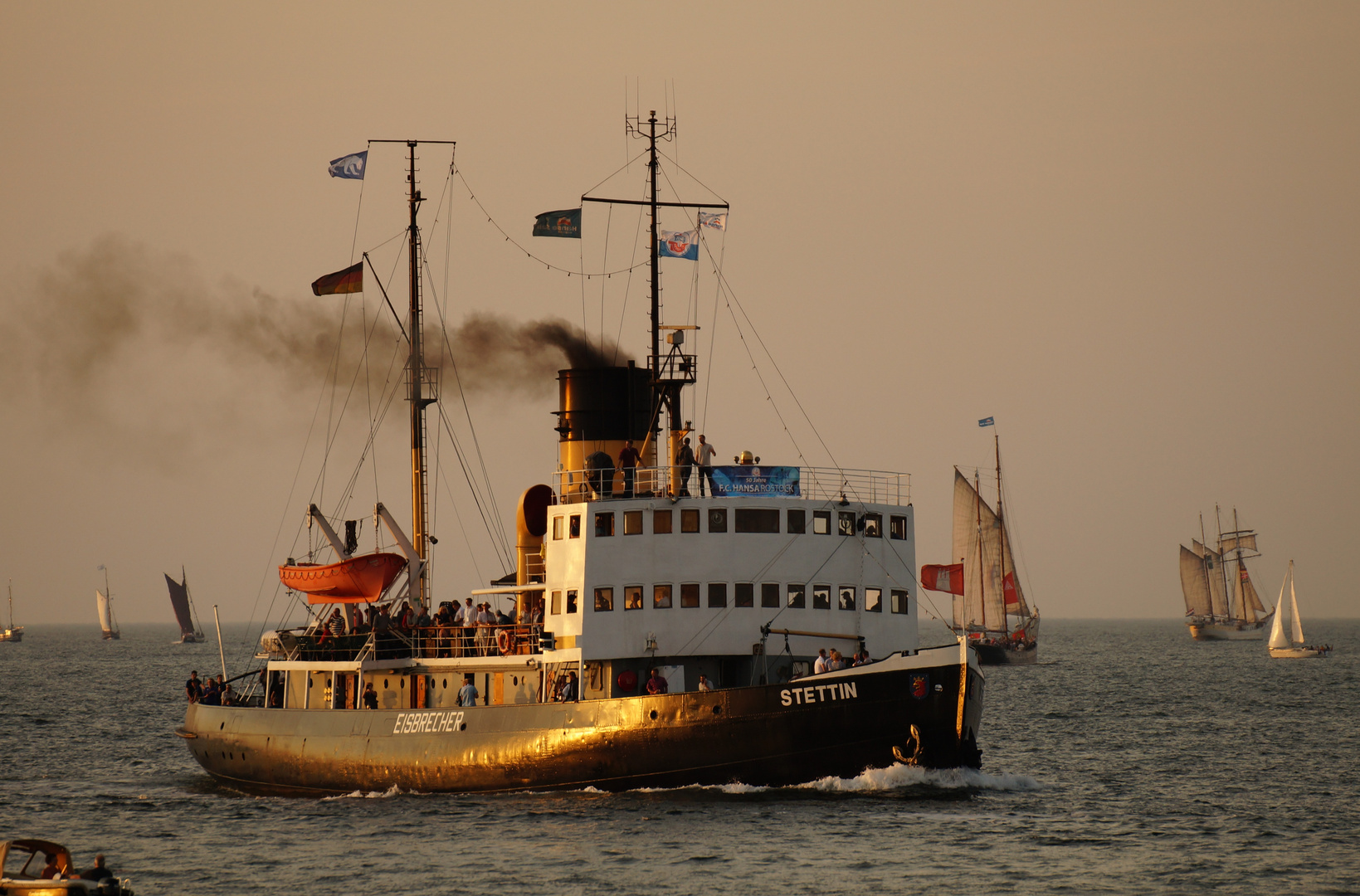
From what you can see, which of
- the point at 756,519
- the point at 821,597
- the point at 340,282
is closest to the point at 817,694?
the point at 821,597

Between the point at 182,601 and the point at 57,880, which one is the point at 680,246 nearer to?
the point at 57,880

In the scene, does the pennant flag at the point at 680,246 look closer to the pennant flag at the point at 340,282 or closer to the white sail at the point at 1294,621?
the pennant flag at the point at 340,282

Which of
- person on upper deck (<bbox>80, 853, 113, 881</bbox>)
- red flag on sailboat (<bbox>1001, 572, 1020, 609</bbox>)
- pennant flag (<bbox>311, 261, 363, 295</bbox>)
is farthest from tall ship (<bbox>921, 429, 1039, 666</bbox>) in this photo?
person on upper deck (<bbox>80, 853, 113, 881</bbox>)

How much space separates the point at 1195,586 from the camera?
629ft

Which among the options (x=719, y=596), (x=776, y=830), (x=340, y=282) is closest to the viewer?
(x=776, y=830)

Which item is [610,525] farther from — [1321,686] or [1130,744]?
[1321,686]

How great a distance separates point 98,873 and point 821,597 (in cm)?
1755

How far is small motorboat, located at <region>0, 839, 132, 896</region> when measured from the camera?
23781 mm

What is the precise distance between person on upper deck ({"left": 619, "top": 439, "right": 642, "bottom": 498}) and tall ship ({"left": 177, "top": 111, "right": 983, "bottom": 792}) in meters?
0.07

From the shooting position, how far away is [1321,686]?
90.2 metres

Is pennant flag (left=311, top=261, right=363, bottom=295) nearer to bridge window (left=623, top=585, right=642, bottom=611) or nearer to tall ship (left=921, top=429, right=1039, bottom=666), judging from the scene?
bridge window (left=623, top=585, right=642, bottom=611)

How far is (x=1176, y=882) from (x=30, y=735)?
160ft

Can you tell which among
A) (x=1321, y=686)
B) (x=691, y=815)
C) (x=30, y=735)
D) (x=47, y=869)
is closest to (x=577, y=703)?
(x=691, y=815)

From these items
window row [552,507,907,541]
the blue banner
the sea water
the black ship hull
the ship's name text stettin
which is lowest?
the sea water
